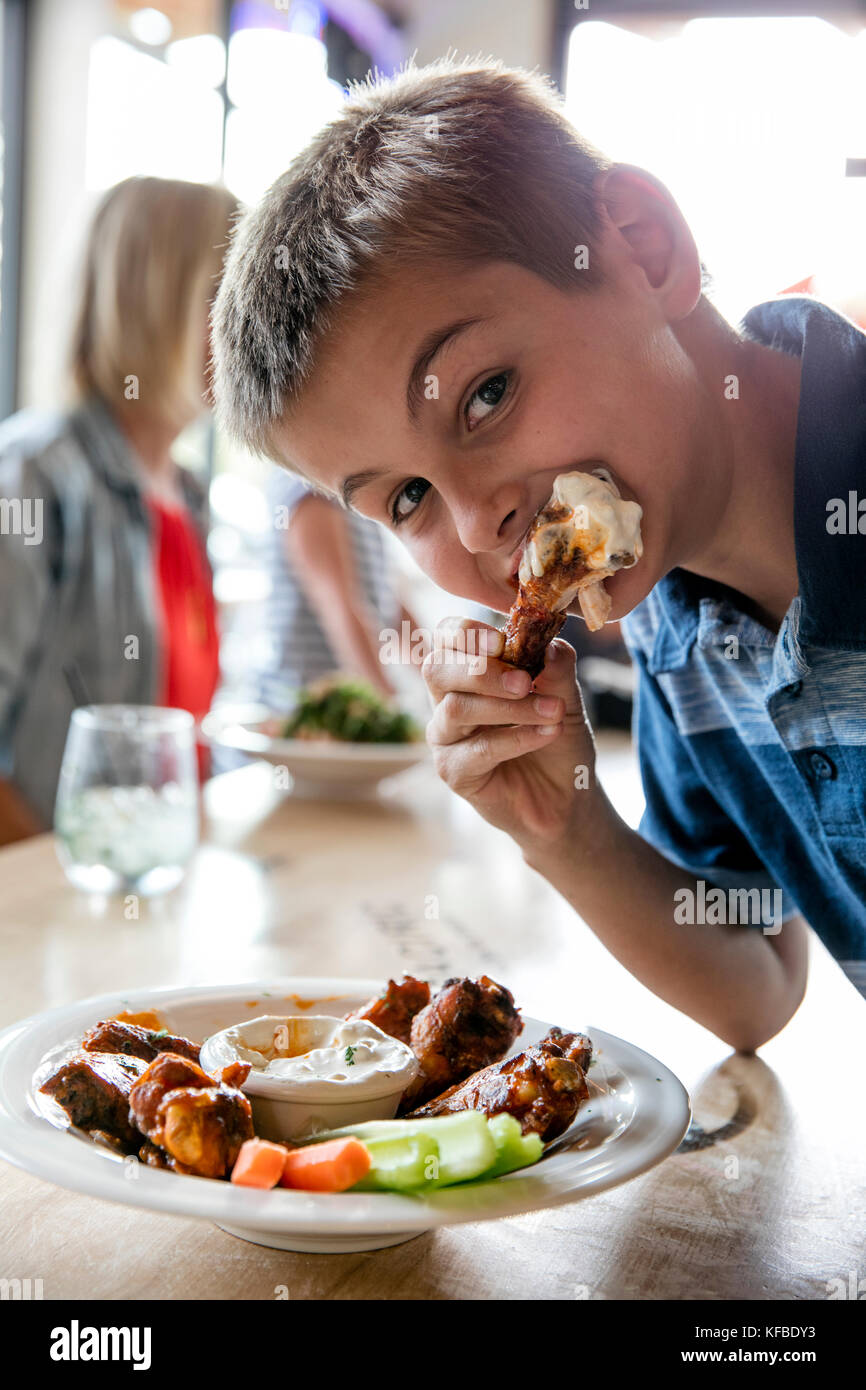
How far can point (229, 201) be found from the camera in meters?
2.78

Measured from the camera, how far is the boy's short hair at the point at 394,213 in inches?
40.9

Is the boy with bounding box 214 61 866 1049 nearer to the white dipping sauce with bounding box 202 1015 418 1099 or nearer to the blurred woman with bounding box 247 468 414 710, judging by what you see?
the white dipping sauce with bounding box 202 1015 418 1099

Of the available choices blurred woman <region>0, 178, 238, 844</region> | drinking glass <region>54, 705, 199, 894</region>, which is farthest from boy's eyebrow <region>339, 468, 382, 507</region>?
blurred woman <region>0, 178, 238, 844</region>

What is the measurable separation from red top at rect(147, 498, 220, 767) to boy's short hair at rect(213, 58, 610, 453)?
177cm

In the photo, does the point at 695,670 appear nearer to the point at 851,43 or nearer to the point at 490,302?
the point at 490,302

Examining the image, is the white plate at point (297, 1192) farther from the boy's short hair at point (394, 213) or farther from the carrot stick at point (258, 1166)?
the boy's short hair at point (394, 213)

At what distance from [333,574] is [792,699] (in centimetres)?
220

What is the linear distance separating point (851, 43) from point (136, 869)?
596 centimetres

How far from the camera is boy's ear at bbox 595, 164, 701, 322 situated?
1.13 meters

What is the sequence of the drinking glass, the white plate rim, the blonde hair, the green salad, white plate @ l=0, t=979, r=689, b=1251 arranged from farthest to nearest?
the blonde hair, the green salad, the white plate rim, the drinking glass, white plate @ l=0, t=979, r=689, b=1251

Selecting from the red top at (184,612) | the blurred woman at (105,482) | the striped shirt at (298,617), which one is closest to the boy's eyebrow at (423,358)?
the blurred woman at (105,482)

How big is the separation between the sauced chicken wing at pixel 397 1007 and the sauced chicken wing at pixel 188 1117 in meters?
0.23

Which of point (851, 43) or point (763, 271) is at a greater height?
point (851, 43)

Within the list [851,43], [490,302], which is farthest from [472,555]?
[851,43]
